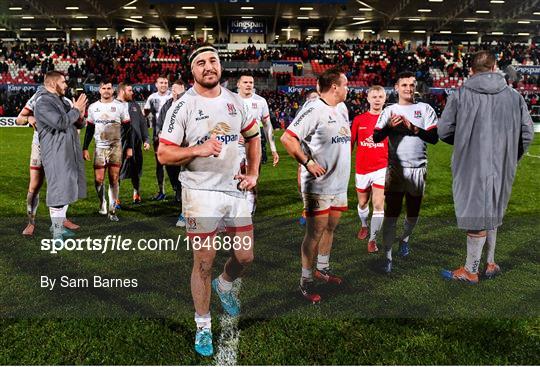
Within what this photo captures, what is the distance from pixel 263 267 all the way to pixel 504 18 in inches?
1936

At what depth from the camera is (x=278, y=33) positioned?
52.3 m

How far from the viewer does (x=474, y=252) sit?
5.19 metres

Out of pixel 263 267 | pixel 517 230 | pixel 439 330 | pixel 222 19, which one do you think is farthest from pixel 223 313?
pixel 222 19

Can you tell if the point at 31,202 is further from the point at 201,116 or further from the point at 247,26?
the point at 247,26

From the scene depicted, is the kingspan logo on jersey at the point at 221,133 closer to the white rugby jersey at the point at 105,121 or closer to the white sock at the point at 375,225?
the white sock at the point at 375,225

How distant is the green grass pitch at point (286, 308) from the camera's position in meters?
3.68

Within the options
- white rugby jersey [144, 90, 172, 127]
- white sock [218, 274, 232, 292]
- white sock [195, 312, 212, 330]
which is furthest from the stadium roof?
white sock [195, 312, 212, 330]

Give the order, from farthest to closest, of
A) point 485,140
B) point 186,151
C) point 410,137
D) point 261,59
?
point 261,59 → point 410,137 → point 485,140 → point 186,151

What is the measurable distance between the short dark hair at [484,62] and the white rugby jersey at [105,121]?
518 cm

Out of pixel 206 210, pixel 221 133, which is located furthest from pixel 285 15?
pixel 206 210

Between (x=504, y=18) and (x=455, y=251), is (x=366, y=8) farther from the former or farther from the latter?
(x=455, y=251)

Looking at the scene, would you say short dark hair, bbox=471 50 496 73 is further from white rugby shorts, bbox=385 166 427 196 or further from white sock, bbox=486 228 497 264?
white sock, bbox=486 228 497 264

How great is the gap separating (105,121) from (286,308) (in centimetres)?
470

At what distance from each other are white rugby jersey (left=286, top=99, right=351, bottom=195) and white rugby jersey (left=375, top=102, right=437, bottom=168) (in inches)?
43.3
